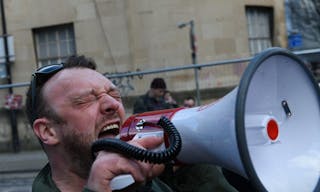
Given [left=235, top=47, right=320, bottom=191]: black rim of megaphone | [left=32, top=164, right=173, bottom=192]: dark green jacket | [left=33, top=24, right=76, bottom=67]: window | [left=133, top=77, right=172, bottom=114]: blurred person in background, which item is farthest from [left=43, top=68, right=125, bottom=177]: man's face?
[left=33, top=24, right=76, bottom=67]: window

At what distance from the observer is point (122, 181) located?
1353 mm

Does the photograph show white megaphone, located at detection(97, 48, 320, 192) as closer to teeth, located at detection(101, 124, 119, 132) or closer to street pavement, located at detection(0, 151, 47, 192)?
teeth, located at detection(101, 124, 119, 132)

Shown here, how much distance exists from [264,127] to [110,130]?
1.67 ft

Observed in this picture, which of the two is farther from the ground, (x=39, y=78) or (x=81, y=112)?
(x=39, y=78)

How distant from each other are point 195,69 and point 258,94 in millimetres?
5339

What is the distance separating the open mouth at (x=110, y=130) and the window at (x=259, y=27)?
11.5 m

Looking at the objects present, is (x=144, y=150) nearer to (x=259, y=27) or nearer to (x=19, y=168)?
(x=19, y=168)

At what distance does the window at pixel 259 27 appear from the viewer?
1323cm

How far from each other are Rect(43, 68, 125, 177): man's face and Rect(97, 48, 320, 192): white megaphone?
0.07m

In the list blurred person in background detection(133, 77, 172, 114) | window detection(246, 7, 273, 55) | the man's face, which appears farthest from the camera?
window detection(246, 7, 273, 55)

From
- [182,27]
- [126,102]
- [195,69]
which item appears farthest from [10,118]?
[182,27]

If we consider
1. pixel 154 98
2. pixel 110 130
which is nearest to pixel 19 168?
pixel 154 98

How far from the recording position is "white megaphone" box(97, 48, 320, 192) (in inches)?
53.4

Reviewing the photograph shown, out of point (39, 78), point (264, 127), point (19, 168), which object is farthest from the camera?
point (19, 168)
